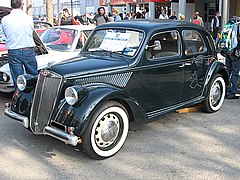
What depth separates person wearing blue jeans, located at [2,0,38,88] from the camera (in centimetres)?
589

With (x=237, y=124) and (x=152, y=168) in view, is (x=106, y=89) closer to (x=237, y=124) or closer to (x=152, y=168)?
(x=152, y=168)

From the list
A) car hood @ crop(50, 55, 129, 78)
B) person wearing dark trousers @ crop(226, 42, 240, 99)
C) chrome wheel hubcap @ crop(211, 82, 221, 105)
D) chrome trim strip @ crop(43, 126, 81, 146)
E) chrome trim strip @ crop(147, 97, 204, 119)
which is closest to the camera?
chrome trim strip @ crop(43, 126, 81, 146)

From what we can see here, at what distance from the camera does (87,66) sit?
4.48 metres

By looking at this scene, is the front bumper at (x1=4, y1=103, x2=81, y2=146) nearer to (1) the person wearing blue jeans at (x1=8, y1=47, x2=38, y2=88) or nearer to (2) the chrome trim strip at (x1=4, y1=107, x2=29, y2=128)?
(2) the chrome trim strip at (x1=4, y1=107, x2=29, y2=128)

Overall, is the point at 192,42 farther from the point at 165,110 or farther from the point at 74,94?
the point at 74,94

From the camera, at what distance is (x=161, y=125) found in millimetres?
5488

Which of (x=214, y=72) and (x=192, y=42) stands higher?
(x=192, y=42)

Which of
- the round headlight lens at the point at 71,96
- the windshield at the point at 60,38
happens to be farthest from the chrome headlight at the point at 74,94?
the windshield at the point at 60,38

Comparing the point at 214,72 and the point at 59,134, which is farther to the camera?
the point at 214,72

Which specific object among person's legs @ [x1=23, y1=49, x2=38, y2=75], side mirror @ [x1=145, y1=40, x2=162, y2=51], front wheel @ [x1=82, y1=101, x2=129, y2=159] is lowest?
front wheel @ [x1=82, y1=101, x2=129, y2=159]

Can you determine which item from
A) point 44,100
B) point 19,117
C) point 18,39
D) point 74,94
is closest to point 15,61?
point 18,39

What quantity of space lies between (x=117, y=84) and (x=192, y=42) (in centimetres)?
187

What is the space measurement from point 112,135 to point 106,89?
2.00ft

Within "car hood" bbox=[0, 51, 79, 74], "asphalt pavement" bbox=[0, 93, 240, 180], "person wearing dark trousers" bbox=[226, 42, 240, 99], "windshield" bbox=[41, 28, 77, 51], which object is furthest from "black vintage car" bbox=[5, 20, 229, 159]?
"windshield" bbox=[41, 28, 77, 51]
